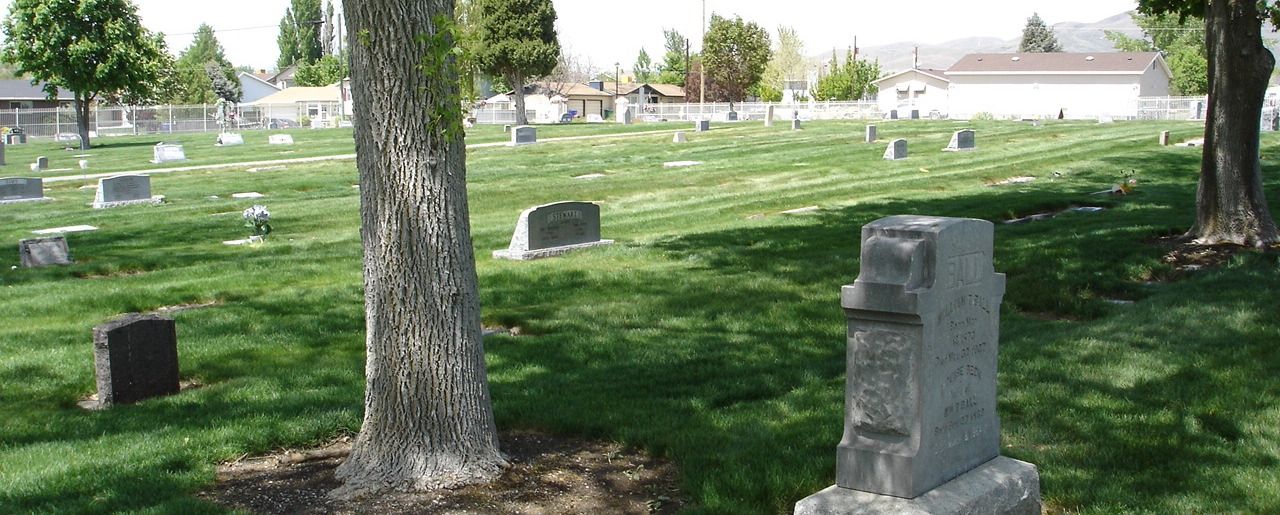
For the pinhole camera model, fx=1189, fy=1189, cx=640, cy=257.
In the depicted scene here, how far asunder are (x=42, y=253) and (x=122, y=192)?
8.72 m

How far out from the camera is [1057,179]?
22.7 metres

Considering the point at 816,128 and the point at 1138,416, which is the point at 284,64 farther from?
the point at 1138,416

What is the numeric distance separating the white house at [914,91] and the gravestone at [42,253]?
216ft

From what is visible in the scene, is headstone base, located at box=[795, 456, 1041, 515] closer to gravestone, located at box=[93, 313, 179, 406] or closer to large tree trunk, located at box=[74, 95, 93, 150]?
gravestone, located at box=[93, 313, 179, 406]

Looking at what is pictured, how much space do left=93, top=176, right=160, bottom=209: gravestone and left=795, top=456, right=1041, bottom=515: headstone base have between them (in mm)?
20617

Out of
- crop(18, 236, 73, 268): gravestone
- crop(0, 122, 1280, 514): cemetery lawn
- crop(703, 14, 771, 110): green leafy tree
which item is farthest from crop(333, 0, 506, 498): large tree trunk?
crop(703, 14, 771, 110): green leafy tree

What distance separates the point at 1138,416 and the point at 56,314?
969 centimetres

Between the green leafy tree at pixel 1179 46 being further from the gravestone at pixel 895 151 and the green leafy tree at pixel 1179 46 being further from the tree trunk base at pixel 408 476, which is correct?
the tree trunk base at pixel 408 476

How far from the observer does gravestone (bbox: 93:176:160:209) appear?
74.0 ft

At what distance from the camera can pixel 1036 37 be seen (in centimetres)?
12300

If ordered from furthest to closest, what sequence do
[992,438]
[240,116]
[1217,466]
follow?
[240,116]
[1217,466]
[992,438]

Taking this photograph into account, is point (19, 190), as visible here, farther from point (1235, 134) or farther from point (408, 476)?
→ point (1235, 134)

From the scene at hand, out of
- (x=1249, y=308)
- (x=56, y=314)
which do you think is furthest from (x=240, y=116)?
(x=1249, y=308)

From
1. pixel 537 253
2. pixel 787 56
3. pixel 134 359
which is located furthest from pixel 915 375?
pixel 787 56
